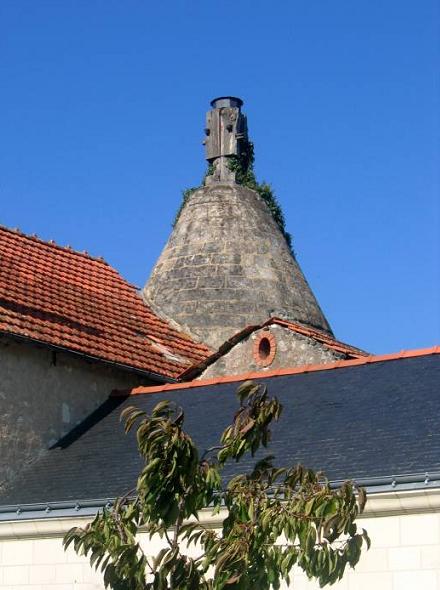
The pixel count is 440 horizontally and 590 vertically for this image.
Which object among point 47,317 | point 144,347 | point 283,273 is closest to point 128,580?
point 47,317

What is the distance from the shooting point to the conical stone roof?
19688mm

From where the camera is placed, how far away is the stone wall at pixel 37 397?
14.5 meters

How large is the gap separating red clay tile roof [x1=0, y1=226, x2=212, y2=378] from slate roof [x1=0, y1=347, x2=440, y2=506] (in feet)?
3.58

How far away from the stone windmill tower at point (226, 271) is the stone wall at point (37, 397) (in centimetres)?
400

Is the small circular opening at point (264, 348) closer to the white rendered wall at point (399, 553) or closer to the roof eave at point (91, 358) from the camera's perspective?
the roof eave at point (91, 358)

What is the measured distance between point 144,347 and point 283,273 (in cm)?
417

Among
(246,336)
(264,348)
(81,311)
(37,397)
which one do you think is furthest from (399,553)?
→ (81,311)

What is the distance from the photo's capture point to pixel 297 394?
13844mm

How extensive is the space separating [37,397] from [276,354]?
3.34 m

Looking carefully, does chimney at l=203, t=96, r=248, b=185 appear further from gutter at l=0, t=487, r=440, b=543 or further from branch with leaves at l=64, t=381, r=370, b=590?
branch with leaves at l=64, t=381, r=370, b=590

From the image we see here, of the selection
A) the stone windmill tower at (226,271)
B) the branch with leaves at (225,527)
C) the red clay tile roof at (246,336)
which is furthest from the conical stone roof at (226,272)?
the branch with leaves at (225,527)

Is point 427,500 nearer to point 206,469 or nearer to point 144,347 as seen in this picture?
point 206,469

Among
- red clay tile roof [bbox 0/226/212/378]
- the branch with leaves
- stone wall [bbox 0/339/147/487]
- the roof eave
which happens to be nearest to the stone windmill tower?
red clay tile roof [bbox 0/226/212/378]

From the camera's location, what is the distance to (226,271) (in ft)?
66.2
